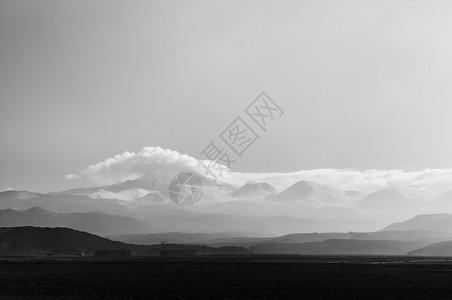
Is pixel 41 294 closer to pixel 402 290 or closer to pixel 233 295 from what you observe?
pixel 233 295

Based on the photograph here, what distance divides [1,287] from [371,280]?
4737cm

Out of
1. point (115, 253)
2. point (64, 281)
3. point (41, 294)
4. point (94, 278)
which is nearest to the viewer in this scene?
point (41, 294)

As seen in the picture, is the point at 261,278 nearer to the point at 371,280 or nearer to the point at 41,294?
the point at 371,280

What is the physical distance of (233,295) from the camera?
56.4 m

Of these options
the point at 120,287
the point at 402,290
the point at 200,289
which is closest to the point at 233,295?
the point at 200,289

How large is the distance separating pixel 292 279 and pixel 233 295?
23.4m

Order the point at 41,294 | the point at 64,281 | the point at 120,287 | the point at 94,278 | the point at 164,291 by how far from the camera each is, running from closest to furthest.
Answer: the point at 41,294, the point at 164,291, the point at 120,287, the point at 64,281, the point at 94,278

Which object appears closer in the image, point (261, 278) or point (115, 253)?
point (261, 278)

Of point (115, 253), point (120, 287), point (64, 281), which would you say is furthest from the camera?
point (115, 253)

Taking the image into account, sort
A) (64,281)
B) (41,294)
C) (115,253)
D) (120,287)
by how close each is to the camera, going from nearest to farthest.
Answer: (41,294)
(120,287)
(64,281)
(115,253)

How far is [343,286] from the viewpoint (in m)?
67.5

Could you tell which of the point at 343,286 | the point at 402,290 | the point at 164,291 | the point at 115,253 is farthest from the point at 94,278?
the point at 115,253

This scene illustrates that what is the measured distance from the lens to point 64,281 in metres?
72.7

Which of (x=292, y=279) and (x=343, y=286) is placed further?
(x=292, y=279)
